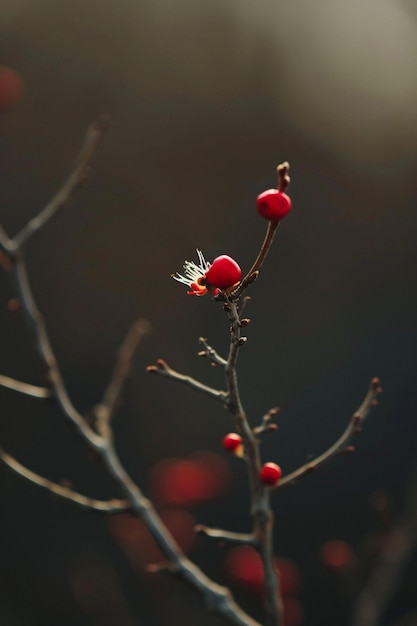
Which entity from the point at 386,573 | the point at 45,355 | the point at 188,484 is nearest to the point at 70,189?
the point at 45,355

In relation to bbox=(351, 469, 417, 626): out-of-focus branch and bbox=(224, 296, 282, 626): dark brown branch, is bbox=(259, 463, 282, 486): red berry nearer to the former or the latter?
bbox=(224, 296, 282, 626): dark brown branch

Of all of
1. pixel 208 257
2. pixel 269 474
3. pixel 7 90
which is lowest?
pixel 269 474

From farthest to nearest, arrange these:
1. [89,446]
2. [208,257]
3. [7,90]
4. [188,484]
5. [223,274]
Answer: [208,257]
[188,484]
[7,90]
[89,446]
[223,274]

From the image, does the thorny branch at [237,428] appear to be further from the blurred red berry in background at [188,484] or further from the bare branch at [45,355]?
the blurred red berry in background at [188,484]

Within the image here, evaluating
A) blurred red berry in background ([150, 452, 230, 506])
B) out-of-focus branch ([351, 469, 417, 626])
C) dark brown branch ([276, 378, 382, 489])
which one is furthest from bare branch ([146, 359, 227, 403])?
blurred red berry in background ([150, 452, 230, 506])

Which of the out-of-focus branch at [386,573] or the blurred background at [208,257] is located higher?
the blurred background at [208,257]

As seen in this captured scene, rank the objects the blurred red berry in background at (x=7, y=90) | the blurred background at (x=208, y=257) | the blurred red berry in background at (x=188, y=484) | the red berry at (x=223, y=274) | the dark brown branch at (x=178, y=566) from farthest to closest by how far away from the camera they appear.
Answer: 1. the blurred background at (x=208, y=257)
2. the blurred red berry in background at (x=188, y=484)
3. the blurred red berry in background at (x=7, y=90)
4. the dark brown branch at (x=178, y=566)
5. the red berry at (x=223, y=274)

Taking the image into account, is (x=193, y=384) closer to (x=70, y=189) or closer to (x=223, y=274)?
(x=223, y=274)

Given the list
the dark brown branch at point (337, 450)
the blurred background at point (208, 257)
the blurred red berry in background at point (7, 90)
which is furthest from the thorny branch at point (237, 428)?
the blurred background at point (208, 257)
